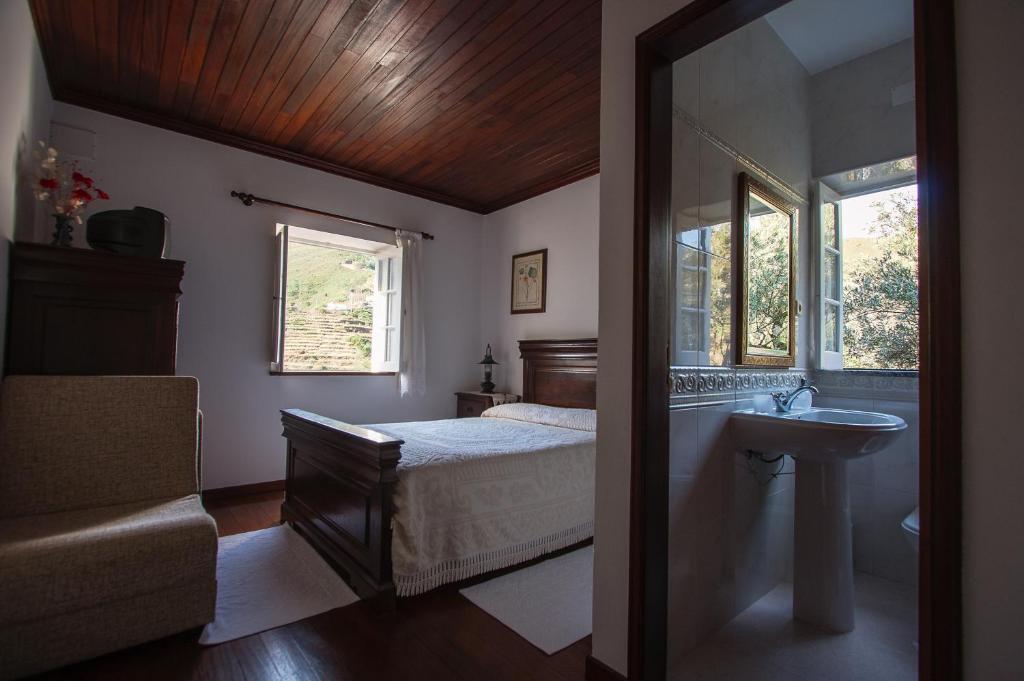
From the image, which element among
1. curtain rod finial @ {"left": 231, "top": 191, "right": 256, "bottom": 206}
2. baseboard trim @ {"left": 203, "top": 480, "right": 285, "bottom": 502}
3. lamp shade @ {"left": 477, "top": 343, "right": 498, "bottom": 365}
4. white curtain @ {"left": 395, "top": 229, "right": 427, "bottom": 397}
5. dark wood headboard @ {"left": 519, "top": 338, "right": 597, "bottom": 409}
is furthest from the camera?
lamp shade @ {"left": 477, "top": 343, "right": 498, "bottom": 365}

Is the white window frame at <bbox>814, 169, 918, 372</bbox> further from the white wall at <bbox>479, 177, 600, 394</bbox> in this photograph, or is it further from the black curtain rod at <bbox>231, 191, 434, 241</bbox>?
the black curtain rod at <bbox>231, 191, 434, 241</bbox>

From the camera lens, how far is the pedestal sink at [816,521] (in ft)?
6.15

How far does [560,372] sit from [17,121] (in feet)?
11.2

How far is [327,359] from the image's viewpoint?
4172mm

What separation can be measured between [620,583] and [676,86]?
1.71 metres

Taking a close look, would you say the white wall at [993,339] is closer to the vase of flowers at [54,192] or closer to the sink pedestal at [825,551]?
the sink pedestal at [825,551]

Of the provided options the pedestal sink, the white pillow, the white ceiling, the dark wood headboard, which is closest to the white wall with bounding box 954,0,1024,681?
the pedestal sink

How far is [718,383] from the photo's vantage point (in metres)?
1.93

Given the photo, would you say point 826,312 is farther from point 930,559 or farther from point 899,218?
point 930,559

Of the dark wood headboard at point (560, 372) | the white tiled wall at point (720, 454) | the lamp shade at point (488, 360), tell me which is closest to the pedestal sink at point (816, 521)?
the white tiled wall at point (720, 454)

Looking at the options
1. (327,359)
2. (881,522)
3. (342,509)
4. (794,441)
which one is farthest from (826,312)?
(327,359)

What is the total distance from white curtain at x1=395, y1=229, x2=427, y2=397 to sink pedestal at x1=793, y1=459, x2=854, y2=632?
316 centimetres

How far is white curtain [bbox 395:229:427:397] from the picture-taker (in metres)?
4.33

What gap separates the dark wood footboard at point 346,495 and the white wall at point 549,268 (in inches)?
88.3
